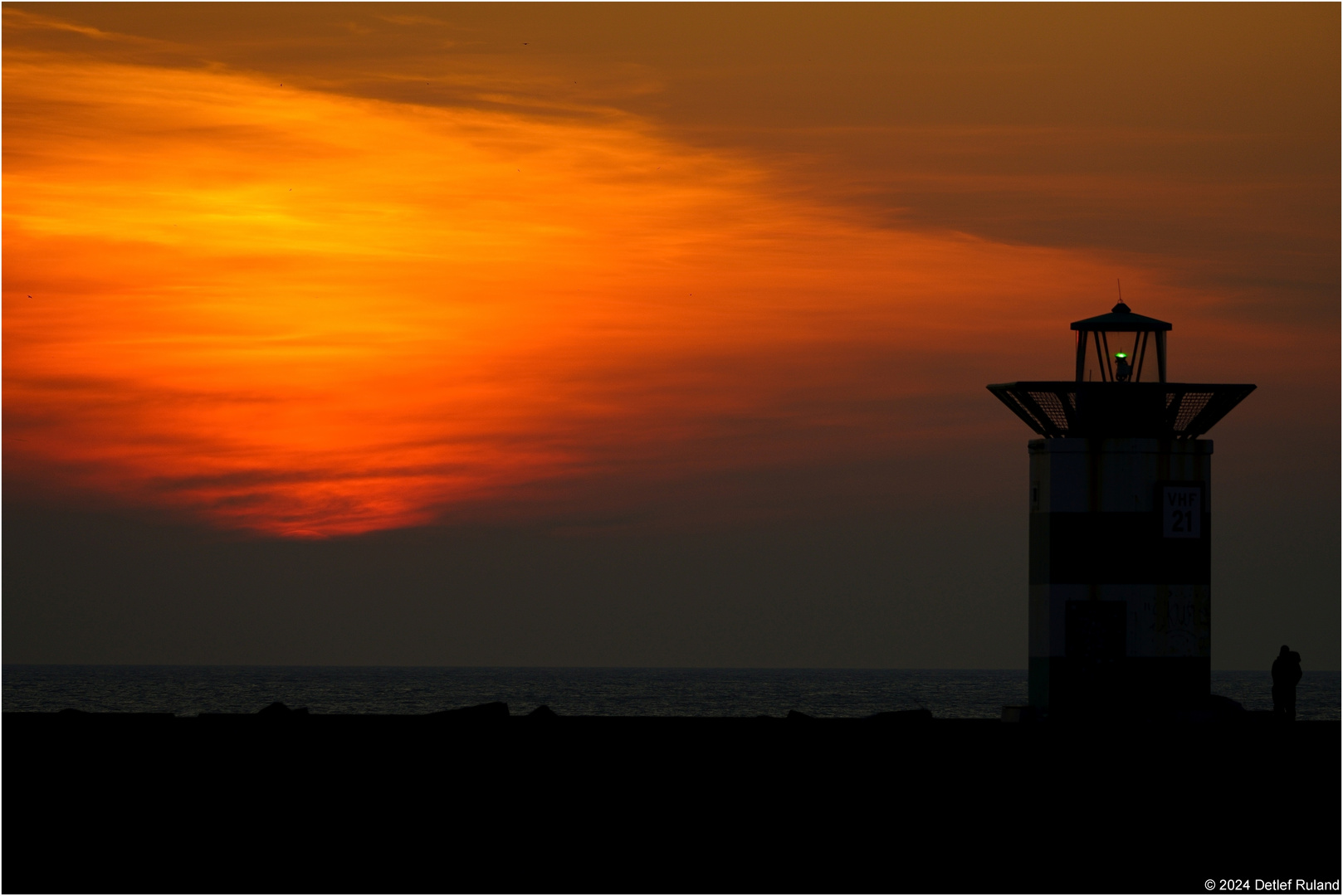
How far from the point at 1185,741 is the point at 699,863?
25.4 ft

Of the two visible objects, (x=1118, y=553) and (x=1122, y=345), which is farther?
(x=1122, y=345)

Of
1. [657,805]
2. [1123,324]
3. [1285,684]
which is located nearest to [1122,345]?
[1123,324]

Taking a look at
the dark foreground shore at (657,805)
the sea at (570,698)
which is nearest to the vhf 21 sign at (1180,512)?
the dark foreground shore at (657,805)

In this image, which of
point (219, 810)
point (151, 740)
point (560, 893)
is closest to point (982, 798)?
point (560, 893)

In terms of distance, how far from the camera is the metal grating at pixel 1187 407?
24.4 metres

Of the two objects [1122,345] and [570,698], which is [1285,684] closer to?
[1122,345]

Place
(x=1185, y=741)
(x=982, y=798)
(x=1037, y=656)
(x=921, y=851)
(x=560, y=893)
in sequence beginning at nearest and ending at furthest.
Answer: (x=560, y=893), (x=921, y=851), (x=982, y=798), (x=1185, y=741), (x=1037, y=656)

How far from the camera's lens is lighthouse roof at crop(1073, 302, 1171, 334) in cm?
2505

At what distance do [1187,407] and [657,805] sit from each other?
10.1 m

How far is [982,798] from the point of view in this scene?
21156mm

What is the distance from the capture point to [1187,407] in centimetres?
2441

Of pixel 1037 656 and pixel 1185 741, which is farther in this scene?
pixel 1037 656

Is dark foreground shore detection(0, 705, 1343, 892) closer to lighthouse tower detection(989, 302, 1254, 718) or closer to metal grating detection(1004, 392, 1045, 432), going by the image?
lighthouse tower detection(989, 302, 1254, 718)

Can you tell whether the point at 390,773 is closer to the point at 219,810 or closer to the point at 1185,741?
the point at 219,810
